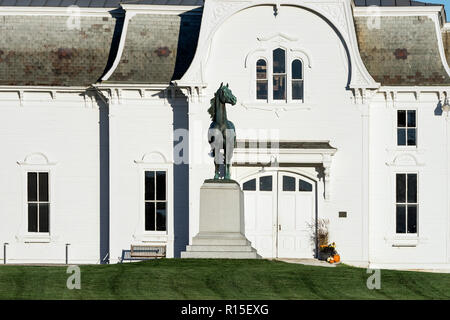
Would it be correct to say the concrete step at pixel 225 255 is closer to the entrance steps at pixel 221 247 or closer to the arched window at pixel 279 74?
the entrance steps at pixel 221 247

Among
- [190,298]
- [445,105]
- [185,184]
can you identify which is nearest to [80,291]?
[190,298]

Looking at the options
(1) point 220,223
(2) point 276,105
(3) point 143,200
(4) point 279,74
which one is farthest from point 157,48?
(1) point 220,223

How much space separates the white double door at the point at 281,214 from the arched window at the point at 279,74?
238 centimetres

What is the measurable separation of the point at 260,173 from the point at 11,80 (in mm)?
8220

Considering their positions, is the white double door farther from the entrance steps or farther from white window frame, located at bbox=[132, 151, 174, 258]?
the entrance steps

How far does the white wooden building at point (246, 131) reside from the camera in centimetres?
4150

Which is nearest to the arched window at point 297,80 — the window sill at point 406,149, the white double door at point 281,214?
the white double door at point 281,214

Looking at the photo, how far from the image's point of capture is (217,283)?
100 feet

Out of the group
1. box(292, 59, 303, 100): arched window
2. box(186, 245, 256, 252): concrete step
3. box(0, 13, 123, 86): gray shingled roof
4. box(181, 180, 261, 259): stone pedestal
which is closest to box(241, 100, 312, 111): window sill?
box(292, 59, 303, 100): arched window

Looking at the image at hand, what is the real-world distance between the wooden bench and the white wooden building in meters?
0.23

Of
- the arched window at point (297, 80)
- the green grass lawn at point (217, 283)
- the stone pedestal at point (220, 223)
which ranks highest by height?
the arched window at point (297, 80)

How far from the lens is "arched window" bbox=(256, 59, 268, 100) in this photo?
137 feet

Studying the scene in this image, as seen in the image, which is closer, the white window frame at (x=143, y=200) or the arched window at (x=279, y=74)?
the arched window at (x=279, y=74)
